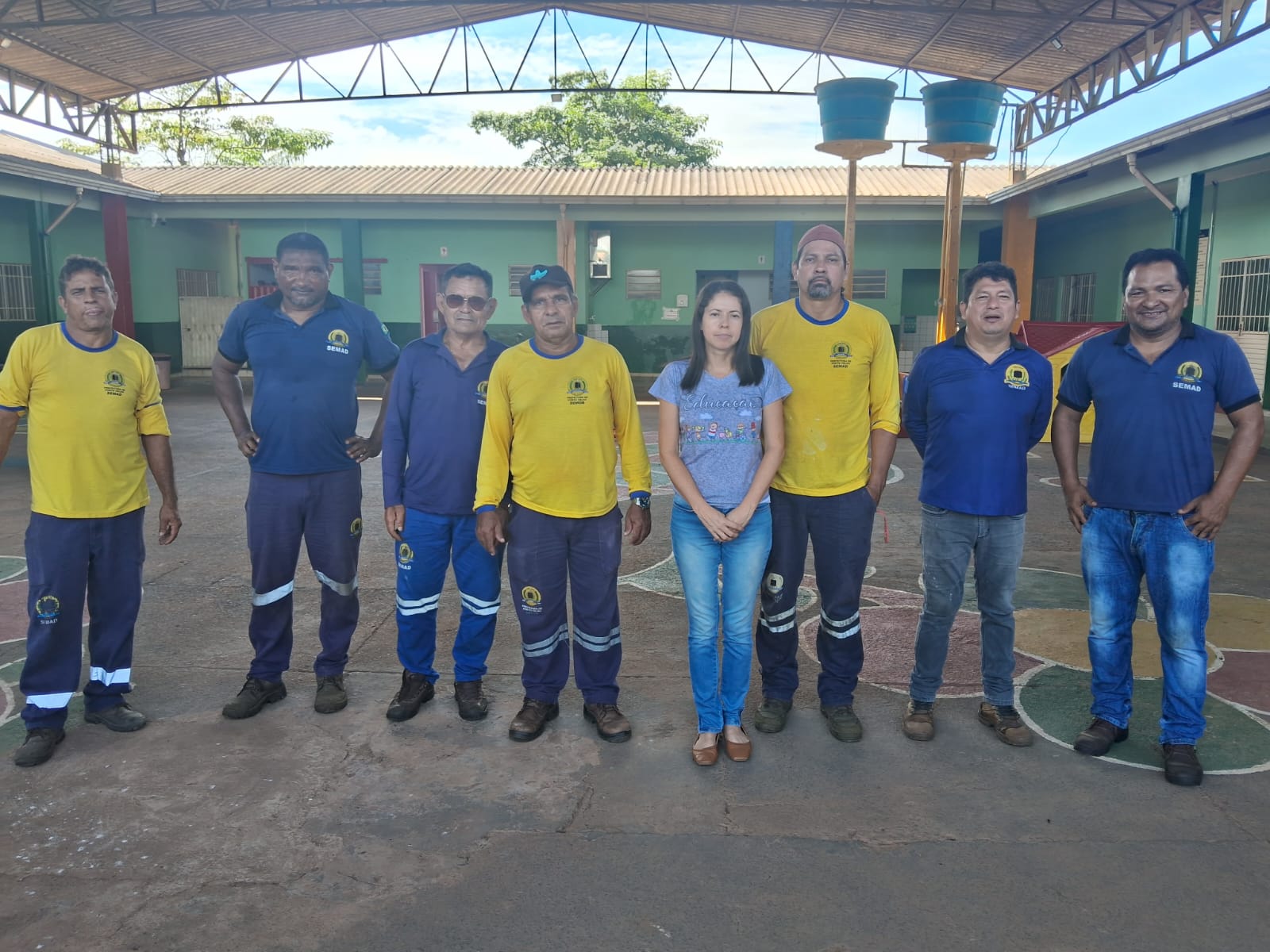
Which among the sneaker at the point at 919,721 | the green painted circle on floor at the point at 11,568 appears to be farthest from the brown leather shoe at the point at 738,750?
the green painted circle on floor at the point at 11,568

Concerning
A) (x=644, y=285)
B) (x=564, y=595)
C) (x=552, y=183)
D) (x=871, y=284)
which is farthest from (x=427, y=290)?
(x=564, y=595)

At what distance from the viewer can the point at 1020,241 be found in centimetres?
1878

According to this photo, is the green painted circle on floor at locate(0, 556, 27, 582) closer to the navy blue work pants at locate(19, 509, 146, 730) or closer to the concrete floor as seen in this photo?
the concrete floor

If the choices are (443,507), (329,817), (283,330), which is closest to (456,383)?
(443,507)

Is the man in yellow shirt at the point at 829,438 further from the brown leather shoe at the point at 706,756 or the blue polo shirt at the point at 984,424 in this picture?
the brown leather shoe at the point at 706,756

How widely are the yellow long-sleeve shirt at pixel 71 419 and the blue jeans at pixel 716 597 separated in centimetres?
211

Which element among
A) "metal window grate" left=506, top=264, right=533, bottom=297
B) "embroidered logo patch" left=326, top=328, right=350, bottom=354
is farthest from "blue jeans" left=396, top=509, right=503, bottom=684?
"metal window grate" left=506, top=264, right=533, bottom=297

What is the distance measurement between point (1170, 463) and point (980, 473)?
65cm

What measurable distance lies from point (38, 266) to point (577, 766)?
18.0 m

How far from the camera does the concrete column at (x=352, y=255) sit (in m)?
20.4

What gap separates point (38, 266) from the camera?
17.6 m

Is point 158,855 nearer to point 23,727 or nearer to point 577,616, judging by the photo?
point 23,727

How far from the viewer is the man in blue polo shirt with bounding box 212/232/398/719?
418 centimetres

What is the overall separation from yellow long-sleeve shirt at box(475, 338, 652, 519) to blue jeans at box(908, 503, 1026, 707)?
119 centimetres
